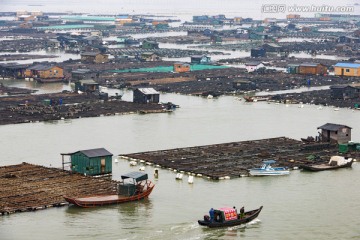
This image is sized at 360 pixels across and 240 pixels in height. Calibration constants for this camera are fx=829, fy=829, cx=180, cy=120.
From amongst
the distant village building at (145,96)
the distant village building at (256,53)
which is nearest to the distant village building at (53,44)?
the distant village building at (256,53)

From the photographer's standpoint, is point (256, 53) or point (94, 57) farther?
point (256, 53)

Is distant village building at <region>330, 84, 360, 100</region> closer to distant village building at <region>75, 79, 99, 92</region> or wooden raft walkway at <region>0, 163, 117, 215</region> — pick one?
distant village building at <region>75, 79, 99, 92</region>

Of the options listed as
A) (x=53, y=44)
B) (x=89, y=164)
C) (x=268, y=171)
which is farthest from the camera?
(x=53, y=44)

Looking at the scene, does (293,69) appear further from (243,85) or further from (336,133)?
(336,133)

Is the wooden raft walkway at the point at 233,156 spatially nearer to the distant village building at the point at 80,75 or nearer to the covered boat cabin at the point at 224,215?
the covered boat cabin at the point at 224,215

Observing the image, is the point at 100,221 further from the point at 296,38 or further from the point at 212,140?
the point at 296,38

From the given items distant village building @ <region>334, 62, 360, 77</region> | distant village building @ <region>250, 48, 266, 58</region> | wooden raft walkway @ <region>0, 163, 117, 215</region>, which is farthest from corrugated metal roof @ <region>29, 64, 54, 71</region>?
Result: wooden raft walkway @ <region>0, 163, 117, 215</region>

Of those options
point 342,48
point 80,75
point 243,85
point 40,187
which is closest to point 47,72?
point 80,75
